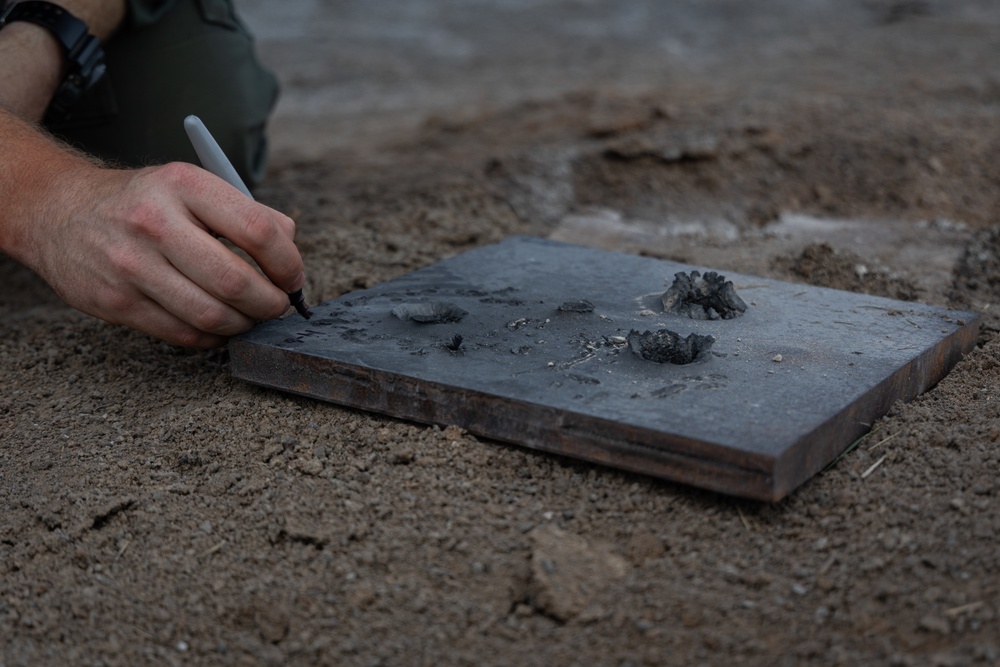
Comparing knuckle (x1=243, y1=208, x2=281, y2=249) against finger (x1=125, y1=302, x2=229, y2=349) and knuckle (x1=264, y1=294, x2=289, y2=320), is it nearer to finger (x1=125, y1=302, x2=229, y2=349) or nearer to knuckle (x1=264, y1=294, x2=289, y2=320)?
knuckle (x1=264, y1=294, x2=289, y2=320)

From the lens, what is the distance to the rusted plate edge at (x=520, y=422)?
1.47 metres

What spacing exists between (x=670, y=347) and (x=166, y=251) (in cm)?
86

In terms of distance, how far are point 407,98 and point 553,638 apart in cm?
434

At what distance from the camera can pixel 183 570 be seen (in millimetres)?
1489

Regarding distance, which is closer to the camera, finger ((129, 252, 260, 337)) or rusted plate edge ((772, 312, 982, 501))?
rusted plate edge ((772, 312, 982, 501))

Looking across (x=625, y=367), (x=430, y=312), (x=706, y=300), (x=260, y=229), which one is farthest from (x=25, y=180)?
(x=706, y=300)

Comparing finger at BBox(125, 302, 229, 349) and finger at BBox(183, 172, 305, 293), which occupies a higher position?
finger at BBox(183, 172, 305, 293)

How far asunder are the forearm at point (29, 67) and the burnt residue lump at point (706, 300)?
1.59 metres

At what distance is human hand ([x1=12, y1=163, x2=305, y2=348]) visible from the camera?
1.71 metres

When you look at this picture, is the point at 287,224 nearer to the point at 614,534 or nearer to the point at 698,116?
the point at 614,534

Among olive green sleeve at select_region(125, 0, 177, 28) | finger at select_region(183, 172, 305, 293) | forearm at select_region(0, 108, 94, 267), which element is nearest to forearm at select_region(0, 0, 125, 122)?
olive green sleeve at select_region(125, 0, 177, 28)

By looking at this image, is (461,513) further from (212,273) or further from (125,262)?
(125,262)

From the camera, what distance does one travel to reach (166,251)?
171cm

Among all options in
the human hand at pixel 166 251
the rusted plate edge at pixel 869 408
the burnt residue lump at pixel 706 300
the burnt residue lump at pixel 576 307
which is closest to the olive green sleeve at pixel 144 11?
the human hand at pixel 166 251
